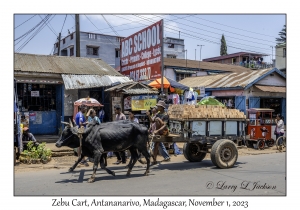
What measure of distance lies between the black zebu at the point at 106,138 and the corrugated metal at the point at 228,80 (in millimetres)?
10408

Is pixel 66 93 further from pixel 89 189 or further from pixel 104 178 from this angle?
pixel 89 189

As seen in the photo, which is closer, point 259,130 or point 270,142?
point 259,130

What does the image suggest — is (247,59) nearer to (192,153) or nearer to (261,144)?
(261,144)

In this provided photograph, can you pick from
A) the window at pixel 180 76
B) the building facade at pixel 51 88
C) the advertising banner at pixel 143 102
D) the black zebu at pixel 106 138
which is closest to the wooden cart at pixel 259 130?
the advertising banner at pixel 143 102

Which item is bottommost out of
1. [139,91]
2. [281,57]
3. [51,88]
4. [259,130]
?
[259,130]

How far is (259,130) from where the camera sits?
14055 mm

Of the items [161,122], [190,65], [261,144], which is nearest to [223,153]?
[161,122]

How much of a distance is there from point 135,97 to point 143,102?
48cm

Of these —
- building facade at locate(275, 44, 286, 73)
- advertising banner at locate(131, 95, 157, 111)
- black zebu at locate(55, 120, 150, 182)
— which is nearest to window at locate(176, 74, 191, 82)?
building facade at locate(275, 44, 286, 73)

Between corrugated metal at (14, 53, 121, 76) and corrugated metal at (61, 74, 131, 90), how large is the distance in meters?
0.46

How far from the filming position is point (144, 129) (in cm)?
809

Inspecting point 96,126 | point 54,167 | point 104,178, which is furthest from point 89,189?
point 54,167

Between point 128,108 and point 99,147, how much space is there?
5.92 meters

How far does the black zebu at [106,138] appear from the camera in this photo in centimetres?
748
